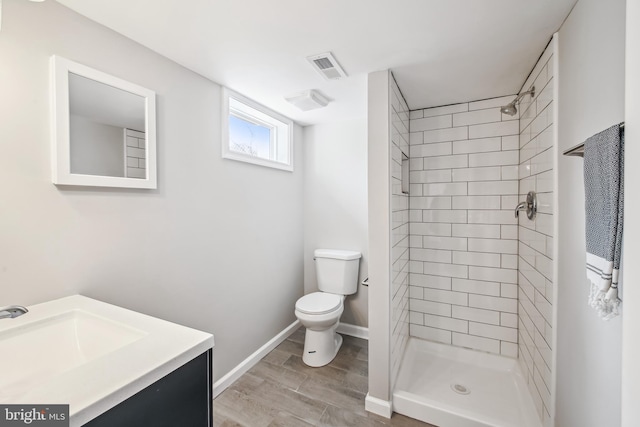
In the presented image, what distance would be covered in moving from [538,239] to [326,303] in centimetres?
152

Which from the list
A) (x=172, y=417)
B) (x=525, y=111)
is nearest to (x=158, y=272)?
(x=172, y=417)

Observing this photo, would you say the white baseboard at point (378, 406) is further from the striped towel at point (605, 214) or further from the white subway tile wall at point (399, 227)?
the striped towel at point (605, 214)

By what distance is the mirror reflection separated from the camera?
1.17 meters

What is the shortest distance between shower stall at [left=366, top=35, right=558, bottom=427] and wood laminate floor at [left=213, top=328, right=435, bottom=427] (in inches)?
6.8

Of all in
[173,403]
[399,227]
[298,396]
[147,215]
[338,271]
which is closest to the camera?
[173,403]

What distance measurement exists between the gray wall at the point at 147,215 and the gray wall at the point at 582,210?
6.31 feet

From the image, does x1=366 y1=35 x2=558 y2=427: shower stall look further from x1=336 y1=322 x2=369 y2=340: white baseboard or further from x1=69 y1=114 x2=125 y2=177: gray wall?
x1=69 y1=114 x2=125 y2=177: gray wall

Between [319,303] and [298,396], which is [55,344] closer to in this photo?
[298,396]

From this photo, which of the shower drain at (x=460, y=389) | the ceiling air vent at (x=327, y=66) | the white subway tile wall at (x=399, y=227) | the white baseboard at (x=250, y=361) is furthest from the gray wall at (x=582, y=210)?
the white baseboard at (x=250, y=361)

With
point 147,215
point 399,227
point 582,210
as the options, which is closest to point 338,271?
point 399,227

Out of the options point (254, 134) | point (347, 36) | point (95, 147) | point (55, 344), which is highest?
point (347, 36)

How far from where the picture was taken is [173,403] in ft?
2.39

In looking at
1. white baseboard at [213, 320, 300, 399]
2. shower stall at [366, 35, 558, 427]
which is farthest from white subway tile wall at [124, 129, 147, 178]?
white baseboard at [213, 320, 300, 399]

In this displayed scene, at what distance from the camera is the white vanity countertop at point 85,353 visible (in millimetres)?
582
